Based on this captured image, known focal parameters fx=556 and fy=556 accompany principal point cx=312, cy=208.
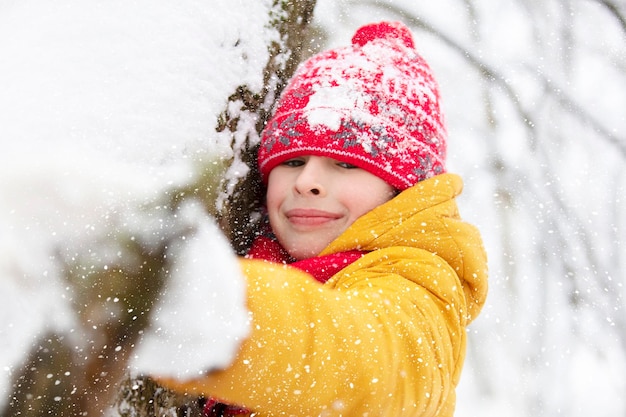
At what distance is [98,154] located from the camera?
0.62 meters

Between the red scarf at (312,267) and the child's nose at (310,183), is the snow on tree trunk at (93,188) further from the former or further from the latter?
the child's nose at (310,183)

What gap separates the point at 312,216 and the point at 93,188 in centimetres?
83

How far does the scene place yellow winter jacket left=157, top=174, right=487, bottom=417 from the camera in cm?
71

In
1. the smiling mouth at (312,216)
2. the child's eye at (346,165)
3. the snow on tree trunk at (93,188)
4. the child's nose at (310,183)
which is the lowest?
the smiling mouth at (312,216)

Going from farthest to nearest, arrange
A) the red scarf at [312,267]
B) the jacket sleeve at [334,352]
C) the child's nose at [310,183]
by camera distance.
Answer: the child's nose at [310,183] < the red scarf at [312,267] < the jacket sleeve at [334,352]

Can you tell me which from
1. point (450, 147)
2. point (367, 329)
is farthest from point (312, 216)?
point (450, 147)

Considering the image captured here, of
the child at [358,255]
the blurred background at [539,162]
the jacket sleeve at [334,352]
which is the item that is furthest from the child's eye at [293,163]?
the blurred background at [539,162]

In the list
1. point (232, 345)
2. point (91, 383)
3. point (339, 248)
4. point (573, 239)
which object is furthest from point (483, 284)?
point (573, 239)

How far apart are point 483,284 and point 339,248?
34 centimetres

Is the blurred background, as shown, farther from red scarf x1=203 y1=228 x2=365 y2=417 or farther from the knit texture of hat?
red scarf x1=203 y1=228 x2=365 y2=417

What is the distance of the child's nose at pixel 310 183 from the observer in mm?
1363

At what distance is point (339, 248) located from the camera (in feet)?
4.21

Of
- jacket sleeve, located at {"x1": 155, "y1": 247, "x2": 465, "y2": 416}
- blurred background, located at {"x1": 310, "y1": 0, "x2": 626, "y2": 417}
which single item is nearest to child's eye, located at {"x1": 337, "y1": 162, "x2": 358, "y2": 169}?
jacket sleeve, located at {"x1": 155, "y1": 247, "x2": 465, "y2": 416}

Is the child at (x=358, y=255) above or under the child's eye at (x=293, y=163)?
above
